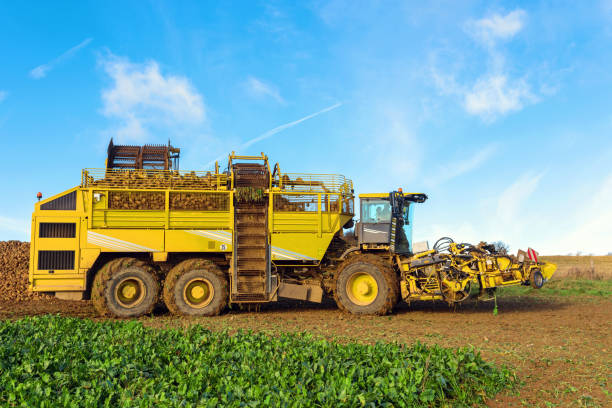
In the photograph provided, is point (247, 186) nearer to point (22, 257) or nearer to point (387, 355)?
point (387, 355)

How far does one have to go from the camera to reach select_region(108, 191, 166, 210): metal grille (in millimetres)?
13258

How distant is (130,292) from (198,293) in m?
1.78

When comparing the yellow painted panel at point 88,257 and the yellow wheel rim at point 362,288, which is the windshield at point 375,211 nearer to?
the yellow wheel rim at point 362,288

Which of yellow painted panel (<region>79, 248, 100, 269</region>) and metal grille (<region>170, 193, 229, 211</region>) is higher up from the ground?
metal grille (<region>170, 193, 229, 211</region>)

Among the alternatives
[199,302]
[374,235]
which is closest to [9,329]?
[199,302]

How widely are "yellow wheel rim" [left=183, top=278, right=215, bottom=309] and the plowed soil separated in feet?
1.93

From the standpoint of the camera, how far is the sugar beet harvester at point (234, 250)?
12.9 metres

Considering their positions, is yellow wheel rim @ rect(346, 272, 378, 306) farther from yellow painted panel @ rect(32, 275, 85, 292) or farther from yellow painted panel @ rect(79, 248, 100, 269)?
yellow painted panel @ rect(32, 275, 85, 292)

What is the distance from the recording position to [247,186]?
13.6 m

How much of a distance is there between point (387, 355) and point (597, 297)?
48.8 feet

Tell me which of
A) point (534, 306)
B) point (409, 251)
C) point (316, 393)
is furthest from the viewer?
point (534, 306)

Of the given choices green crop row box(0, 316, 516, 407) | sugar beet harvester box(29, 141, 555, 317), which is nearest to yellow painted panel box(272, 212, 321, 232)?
sugar beet harvester box(29, 141, 555, 317)

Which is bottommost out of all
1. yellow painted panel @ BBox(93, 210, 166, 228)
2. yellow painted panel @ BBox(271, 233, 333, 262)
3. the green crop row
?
the green crop row

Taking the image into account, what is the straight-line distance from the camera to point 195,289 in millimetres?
13094
